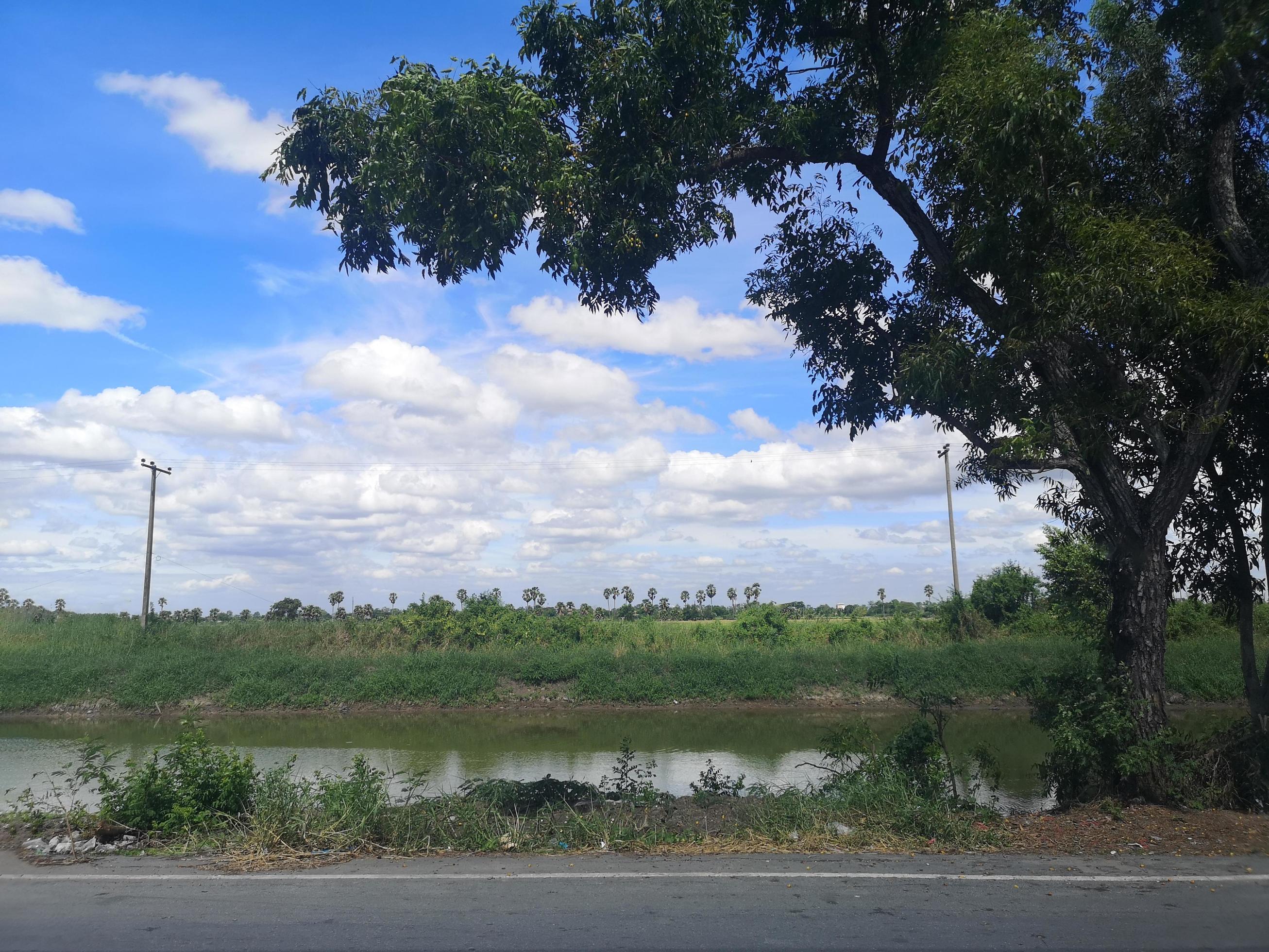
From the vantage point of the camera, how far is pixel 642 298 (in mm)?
11250

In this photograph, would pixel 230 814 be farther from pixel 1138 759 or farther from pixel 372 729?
pixel 372 729

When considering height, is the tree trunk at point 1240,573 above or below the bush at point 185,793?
above

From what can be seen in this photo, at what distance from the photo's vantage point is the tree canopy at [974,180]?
8.25 m

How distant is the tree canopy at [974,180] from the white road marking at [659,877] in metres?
2.64

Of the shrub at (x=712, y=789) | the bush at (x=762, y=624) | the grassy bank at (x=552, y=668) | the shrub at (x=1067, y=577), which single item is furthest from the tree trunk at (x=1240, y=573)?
the bush at (x=762, y=624)

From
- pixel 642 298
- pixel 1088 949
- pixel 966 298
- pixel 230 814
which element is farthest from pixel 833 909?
pixel 642 298

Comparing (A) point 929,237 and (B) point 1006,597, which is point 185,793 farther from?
(B) point 1006,597

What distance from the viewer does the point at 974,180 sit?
28.3ft

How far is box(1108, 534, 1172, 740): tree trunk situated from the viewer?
884 centimetres

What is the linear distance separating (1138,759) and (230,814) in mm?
9019

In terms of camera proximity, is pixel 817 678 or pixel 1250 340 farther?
pixel 817 678

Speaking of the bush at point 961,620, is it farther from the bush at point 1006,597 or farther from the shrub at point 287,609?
the shrub at point 287,609

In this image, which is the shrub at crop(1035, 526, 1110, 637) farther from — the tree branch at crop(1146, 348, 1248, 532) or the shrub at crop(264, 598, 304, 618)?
the shrub at crop(264, 598, 304, 618)

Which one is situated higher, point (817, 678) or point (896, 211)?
point (896, 211)
